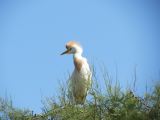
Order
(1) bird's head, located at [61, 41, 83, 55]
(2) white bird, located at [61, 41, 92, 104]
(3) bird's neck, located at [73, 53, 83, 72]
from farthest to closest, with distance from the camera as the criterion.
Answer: (1) bird's head, located at [61, 41, 83, 55], (3) bird's neck, located at [73, 53, 83, 72], (2) white bird, located at [61, 41, 92, 104]

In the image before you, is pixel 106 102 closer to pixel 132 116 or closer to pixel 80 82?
pixel 132 116

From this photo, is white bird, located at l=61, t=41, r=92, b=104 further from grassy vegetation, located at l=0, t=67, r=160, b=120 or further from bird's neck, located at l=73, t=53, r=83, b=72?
grassy vegetation, located at l=0, t=67, r=160, b=120

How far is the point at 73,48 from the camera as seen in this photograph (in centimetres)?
759

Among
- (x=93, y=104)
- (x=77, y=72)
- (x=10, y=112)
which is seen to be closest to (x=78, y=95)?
(x=77, y=72)

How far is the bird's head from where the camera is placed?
24.8 ft

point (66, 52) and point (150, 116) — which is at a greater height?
point (66, 52)

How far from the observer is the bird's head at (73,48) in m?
7.57

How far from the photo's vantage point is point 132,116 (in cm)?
339

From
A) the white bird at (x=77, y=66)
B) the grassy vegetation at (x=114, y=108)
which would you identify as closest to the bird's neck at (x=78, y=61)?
the white bird at (x=77, y=66)

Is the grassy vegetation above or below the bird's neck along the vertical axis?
below

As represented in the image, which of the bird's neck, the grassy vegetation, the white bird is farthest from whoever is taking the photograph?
the bird's neck

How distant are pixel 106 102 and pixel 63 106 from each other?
1.77ft

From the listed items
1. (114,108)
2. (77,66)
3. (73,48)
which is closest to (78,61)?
(77,66)

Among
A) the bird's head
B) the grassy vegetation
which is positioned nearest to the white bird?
the bird's head
